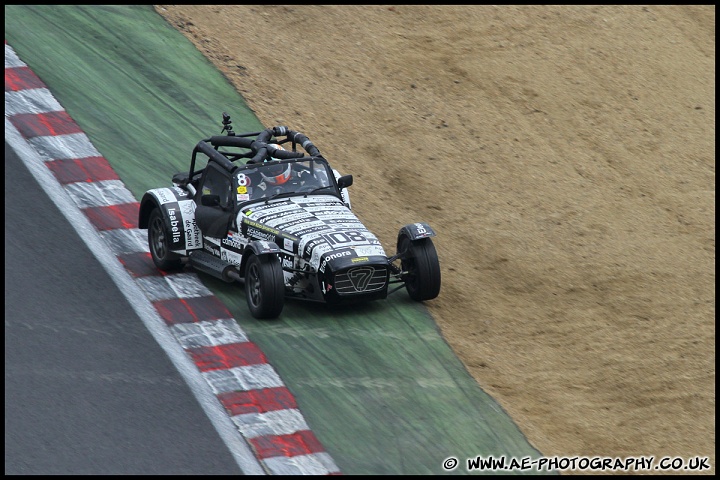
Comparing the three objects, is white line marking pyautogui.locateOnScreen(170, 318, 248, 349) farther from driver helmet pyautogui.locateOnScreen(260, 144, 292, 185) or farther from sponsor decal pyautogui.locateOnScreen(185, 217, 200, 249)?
driver helmet pyautogui.locateOnScreen(260, 144, 292, 185)

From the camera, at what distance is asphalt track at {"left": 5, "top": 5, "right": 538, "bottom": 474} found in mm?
11305

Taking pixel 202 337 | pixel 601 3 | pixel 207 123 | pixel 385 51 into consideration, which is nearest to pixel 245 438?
pixel 202 337

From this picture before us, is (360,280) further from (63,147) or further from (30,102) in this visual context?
(30,102)

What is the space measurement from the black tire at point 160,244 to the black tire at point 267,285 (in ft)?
5.08

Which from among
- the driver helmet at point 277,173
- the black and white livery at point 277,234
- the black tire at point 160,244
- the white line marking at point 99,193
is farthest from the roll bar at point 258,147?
the white line marking at point 99,193

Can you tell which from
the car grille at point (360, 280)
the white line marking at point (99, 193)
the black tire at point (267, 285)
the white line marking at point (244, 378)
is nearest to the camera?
the white line marking at point (244, 378)

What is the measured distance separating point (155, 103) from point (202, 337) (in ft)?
21.7

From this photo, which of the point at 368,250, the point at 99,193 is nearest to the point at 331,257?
the point at 368,250

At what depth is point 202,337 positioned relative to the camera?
12.8m

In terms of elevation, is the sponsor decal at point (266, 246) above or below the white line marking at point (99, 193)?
above

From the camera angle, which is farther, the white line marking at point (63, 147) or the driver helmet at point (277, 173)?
the white line marking at point (63, 147)

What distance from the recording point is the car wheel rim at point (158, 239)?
14.5m

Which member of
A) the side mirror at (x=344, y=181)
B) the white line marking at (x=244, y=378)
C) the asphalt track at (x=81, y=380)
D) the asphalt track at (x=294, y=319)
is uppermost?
the side mirror at (x=344, y=181)

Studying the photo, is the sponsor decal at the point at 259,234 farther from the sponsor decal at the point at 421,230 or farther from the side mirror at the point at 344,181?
the sponsor decal at the point at 421,230
